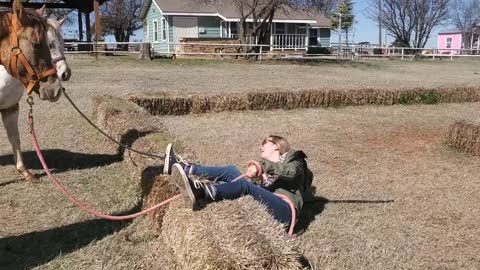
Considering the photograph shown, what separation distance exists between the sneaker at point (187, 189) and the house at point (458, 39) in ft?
191

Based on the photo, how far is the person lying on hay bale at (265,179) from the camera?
3.93 meters

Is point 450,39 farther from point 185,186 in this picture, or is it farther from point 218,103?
point 185,186

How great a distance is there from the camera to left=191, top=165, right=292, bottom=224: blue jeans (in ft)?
13.0

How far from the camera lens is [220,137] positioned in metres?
8.83

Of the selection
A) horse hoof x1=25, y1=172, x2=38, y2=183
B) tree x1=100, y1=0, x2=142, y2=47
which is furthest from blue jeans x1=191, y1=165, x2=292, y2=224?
tree x1=100, y1=0, x2=142, y2=47

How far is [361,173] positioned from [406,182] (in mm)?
623

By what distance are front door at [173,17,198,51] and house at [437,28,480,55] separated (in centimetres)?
3398

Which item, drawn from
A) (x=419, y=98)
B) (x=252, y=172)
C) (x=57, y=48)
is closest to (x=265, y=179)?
(x=252, y=172)

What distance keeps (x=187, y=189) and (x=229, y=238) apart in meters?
0.70

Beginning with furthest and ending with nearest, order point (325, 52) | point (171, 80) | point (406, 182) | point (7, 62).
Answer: point (325, 52), point (171, 80), point (406, 182), point (7, 62)

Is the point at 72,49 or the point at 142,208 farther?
the point at 72,49

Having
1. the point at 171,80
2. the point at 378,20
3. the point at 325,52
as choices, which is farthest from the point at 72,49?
the point at 378,20

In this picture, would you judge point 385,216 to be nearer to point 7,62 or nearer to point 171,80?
point 7,62

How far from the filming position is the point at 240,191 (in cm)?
404
